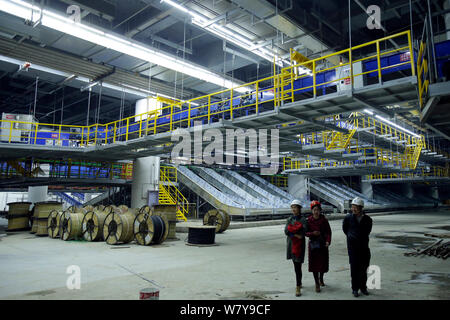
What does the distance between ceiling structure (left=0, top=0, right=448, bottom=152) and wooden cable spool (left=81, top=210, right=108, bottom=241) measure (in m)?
6.82

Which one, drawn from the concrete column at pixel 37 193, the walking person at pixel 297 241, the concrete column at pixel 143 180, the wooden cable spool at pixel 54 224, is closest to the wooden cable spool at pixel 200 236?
the wooden cable spool at pixel 54 224

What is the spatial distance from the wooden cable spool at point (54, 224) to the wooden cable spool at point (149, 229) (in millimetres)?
3826

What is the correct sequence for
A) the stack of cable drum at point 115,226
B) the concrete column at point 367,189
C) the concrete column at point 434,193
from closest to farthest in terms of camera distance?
1. the stack of cable drum at point 115,226
2. the concrete column at point 367,189
3. the concrete column at point 434,193

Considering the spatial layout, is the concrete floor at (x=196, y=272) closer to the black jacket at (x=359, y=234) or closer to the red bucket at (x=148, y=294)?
the black jacket at (x=359, y=234)

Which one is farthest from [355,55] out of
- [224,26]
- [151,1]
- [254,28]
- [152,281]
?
[152,281]

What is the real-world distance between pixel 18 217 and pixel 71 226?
18.9 feet

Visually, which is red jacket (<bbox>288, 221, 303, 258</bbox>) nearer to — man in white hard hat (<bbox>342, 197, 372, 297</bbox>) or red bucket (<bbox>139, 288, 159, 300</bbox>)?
man in white hard hat (<bbox>342, 197, 372, 297</bbox>)

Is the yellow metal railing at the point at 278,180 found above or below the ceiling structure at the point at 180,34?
below

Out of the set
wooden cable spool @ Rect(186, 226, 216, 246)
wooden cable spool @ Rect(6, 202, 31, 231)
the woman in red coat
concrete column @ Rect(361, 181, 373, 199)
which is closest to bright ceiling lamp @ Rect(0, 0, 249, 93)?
wooden cable spool @ Rect(186, 226, 216, 246)

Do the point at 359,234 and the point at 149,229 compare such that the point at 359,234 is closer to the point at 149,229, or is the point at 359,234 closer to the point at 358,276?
the point at 358,276

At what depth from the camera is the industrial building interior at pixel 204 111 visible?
6.55 meters

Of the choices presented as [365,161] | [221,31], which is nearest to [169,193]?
[221,31]

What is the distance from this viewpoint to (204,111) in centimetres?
1342

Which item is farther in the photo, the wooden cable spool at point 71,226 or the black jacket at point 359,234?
the wooden cable spool at point 71,226
